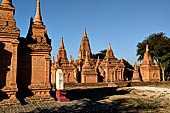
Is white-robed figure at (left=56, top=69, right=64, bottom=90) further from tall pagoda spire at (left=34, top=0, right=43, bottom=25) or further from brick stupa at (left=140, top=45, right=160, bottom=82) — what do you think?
brick stupa at (left=140, top=45, right=160, bottom=82)

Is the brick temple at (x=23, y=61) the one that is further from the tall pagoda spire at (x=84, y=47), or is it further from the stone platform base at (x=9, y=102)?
the tall pagoda spire at (x=84, y=47)

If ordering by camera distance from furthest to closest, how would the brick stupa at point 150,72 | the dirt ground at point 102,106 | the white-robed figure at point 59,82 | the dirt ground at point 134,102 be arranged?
the brick stupa at point 150,72 < the white-robed figure at point 59,82 < the dirt ground at point 134,102 < the dirt ground at point 102,106

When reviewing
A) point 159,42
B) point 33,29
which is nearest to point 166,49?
point 159,42

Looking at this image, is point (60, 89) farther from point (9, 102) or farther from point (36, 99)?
point (9, 102)

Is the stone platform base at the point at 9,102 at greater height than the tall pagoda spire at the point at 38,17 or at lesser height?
lesser

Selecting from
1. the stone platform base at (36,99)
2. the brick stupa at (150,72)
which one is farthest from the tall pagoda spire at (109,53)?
the stone platform base at (36,99)

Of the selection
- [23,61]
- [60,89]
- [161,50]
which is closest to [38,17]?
[23,61]

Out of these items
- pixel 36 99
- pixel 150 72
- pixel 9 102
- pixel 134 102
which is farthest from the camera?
pixel 150 72

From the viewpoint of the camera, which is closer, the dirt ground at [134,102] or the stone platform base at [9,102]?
the dirt ground at [134,102]

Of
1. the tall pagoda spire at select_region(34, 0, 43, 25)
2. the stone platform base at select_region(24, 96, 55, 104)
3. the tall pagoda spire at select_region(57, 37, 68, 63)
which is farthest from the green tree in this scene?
the stone platform base at select_region(24, 96, 55, 104)

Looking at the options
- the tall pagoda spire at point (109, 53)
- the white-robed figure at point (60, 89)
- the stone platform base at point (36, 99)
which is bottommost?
the stone platform base at point (36, 99)

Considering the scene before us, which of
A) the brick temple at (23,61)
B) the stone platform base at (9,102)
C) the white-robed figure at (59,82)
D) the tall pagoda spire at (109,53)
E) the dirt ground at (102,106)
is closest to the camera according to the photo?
the dirt ground at (102,106)

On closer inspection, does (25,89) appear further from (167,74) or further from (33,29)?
(167,74)

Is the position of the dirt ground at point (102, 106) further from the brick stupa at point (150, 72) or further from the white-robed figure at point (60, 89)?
the brick stupa at point (150, 72)
